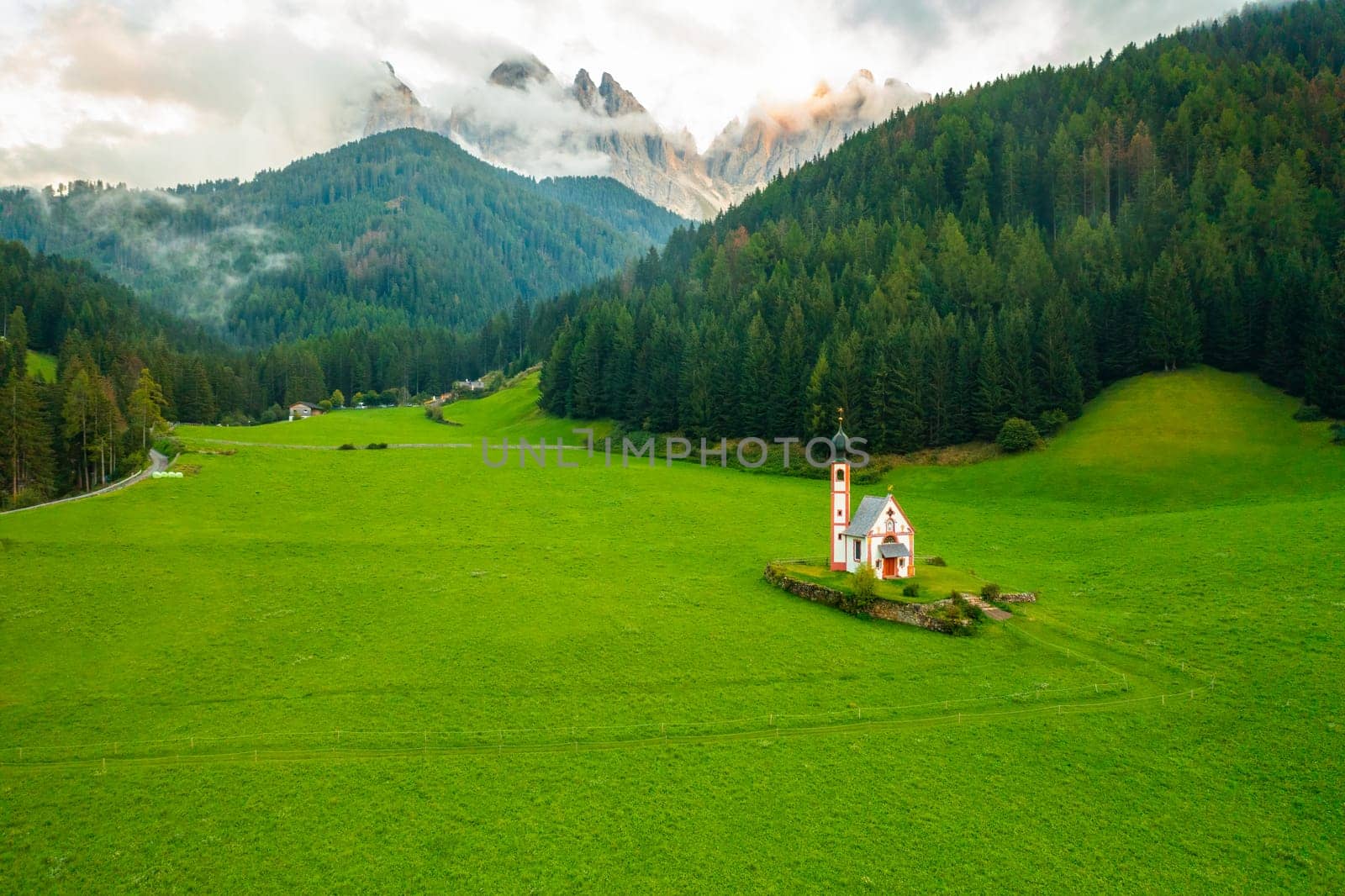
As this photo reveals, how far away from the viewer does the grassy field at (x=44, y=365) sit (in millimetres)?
128250

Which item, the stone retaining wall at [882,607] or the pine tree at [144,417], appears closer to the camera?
the stone retaining wall at [882,607]

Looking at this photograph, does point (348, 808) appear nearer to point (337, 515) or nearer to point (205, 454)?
→ point (337, 515)

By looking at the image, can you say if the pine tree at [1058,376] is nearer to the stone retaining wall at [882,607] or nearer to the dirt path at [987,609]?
the dirt path at [987,609]

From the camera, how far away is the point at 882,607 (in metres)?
40.2

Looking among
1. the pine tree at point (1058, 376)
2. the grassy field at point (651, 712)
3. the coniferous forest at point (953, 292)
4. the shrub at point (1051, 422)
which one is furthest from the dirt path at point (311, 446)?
the pine tree at point (1058, 376)

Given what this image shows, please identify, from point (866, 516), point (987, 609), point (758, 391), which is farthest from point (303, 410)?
point (987, 609)

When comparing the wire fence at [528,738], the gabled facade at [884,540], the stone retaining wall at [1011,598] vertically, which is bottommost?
the wire fence at [528,738]

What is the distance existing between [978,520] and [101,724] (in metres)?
57.4

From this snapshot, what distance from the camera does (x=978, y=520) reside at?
62.2 metres

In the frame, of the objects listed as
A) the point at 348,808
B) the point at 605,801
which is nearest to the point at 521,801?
the point at 605,801

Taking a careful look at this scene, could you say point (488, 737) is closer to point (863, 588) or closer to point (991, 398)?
point (863, 588)

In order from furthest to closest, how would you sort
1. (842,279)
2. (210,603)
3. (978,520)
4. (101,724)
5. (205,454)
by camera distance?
(842,279) < (205,454) < (978,520) < (210,603) < (101,724)

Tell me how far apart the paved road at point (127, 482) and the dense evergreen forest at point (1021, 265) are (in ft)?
175

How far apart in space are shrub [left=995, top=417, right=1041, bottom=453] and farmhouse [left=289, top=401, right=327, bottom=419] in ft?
399
